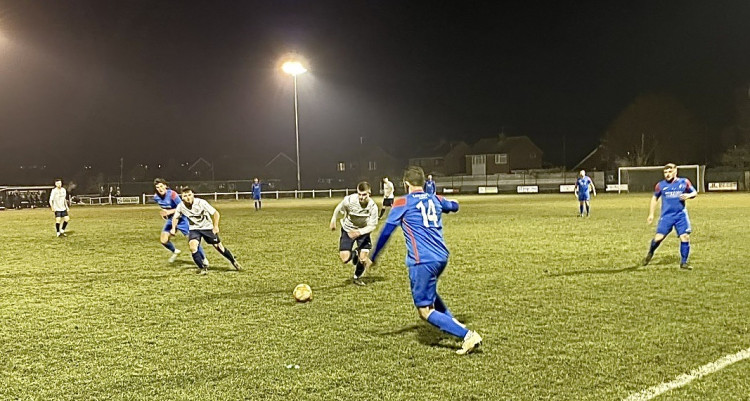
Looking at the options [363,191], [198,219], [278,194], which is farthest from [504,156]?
[363,191]

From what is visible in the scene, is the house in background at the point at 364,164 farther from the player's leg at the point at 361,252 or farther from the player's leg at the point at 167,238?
the player's leg at the point at 361,252

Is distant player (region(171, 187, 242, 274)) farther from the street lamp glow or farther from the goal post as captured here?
the goal post

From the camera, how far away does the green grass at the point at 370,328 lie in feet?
16.6

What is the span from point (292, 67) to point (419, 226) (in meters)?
46.7

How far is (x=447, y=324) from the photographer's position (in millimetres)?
5816

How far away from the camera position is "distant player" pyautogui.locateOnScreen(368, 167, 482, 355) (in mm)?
5812

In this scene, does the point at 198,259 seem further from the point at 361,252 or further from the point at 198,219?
the point at 361,252

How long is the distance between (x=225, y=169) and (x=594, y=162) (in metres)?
55.9

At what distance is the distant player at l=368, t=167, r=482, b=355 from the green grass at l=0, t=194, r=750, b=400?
0.37 metres

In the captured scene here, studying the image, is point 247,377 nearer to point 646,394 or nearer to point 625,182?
point 646,394

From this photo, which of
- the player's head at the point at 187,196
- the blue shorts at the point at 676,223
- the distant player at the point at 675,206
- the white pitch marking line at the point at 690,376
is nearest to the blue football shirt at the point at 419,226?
the white pitch marking line at the point at 690,376

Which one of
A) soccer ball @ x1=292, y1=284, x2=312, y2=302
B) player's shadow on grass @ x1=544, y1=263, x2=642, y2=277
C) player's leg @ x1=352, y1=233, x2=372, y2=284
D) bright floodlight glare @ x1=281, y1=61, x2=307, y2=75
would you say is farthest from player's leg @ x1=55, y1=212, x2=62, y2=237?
bright floodlight glare @ x1=281, y1=61, x2=307, y2=75

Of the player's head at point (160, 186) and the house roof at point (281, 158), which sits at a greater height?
the house roof at point (281, 158)

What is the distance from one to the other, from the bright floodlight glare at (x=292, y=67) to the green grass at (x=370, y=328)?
3863 centimetres
